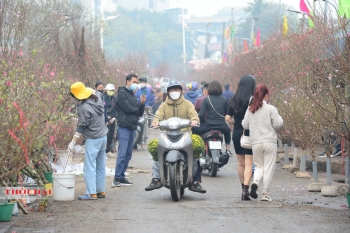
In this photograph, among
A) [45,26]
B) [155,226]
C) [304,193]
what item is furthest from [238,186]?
[45,26]

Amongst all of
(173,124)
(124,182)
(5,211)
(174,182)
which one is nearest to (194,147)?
(173,124)

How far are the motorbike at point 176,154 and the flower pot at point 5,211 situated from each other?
8.26ft

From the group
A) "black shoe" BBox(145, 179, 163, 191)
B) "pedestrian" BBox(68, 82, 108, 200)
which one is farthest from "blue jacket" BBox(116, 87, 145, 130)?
"black shoe" BBox(145, 179, 163, 191)

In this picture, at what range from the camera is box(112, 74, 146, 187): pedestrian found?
13148 millimetres

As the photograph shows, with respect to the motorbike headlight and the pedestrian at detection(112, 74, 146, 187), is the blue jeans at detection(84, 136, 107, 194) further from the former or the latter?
the pedestrian at detection(112, 74, 146, 187)

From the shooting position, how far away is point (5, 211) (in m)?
9.24

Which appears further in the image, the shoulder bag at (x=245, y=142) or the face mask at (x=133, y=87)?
the face mask at (x=133, y=87)

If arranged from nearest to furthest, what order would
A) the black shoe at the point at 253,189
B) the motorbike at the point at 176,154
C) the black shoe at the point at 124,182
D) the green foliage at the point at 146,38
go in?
A: 1. the black shoe at the point at 253,189
2. the motorbike at the point at 176,154
3. the black shoe at the point at 124,182
4. the green foliage at the point at 146,38

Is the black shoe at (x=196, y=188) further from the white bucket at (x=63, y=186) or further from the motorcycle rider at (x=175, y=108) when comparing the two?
the white bucket at (x=63, y=186)

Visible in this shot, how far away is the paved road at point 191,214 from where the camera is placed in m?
8.88

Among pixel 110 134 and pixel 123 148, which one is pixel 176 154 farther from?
pixel 110 134

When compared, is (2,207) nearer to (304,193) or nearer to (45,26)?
(304,193)

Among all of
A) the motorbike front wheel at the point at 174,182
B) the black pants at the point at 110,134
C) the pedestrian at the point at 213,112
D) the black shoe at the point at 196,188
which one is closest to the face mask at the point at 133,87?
the pedestrian at the point at 213,112

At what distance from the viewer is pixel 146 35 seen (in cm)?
13150
